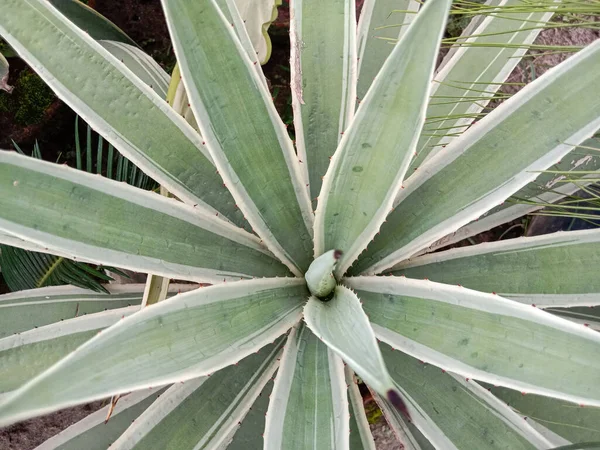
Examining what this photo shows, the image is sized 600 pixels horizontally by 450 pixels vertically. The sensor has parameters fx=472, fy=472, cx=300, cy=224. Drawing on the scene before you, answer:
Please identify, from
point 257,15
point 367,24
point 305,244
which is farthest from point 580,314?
point 257,15

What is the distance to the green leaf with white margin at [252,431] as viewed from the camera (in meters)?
0.77

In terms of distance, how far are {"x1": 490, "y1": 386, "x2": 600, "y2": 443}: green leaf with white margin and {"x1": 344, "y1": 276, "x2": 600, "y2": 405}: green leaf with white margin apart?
32 centimetres

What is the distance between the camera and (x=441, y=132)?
86cm

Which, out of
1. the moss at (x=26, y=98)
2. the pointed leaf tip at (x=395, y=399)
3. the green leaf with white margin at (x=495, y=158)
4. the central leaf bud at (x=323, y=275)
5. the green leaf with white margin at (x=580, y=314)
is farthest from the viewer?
the moss at (x=26, y=98)

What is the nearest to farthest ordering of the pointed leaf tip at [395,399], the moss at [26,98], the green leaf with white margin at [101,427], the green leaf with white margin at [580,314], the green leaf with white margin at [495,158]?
the pointed leaf tip at [395,399] < the green leaf with white margin at [495,158] < the green leaf with white margin at [101,427] < the green leaf with white margin at [580,314] < the moss at [26,98]

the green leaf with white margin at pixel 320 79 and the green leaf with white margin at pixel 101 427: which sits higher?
the green leaf with white margin at pixel 320 79

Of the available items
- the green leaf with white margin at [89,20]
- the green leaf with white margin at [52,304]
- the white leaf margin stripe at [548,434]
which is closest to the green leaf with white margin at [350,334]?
the green leaf with white margin at [52,304]

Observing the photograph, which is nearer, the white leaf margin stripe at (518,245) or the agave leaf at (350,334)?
the agave leaf at (350,334)

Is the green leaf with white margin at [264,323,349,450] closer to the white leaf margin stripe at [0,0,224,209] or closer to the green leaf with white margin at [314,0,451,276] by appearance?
the green leaf with white margin at [314,0,451,276]

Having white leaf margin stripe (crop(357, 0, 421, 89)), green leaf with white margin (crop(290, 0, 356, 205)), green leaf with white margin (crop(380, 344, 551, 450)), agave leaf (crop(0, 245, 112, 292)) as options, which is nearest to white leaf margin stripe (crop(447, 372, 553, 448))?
green leaf with white margin (crop(380, 344, 551, 450))

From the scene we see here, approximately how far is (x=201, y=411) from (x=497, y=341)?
16.3 inches

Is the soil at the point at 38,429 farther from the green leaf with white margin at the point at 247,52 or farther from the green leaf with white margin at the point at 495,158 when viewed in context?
the green leaf with white margin at the point at 495,158

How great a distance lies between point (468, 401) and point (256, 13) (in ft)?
2.37

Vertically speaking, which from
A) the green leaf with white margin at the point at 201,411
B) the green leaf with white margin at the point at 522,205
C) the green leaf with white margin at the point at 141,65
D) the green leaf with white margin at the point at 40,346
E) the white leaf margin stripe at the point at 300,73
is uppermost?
the green leaf with white margin at the point at 141,65
